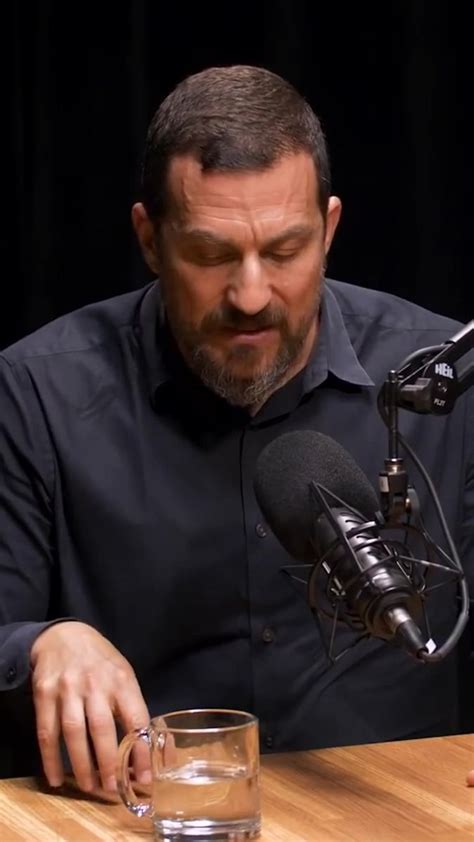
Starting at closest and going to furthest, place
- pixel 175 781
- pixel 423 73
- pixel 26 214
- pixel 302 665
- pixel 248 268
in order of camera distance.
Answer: pixel 175 781 < pixel 248 268 < pixel 302 665 < pixel 26 214 < pixel 423 73

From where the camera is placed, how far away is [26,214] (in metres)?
2.63

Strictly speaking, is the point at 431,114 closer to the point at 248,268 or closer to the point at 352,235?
the point at 352,235

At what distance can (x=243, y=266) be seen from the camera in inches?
72.8

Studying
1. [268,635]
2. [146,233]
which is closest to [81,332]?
[146,233]

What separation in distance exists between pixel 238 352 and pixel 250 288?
0.32 ft

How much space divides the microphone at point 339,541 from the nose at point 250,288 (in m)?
0.32

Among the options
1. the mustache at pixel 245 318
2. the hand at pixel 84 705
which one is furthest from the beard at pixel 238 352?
the hand at pixel 84 705

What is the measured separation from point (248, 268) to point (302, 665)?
19.9 inches

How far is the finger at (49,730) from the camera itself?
1.47m

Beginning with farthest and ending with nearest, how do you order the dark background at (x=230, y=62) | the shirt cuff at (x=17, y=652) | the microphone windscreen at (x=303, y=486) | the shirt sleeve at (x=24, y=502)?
the dark background at (x=230, y=62), the shirt sleeve at (x=24, y=502), the shirt cuff at (x=17, y=652), the microphone windscreen at (x=303, y=486)

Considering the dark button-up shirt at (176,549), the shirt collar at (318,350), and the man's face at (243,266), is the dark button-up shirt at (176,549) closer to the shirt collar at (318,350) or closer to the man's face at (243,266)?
the shirt collar at (318,350)

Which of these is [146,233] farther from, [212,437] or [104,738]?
[104,738]

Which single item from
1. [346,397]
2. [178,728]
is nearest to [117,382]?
[346,397]

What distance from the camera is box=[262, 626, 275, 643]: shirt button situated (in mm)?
2016
